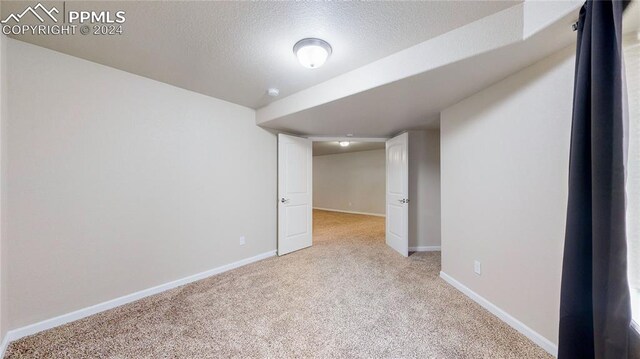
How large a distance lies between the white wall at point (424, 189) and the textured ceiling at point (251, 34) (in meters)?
2.22

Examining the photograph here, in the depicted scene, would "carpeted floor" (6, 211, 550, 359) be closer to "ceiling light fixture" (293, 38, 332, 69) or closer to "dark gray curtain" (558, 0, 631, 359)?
"dark gray curtain" (558, 0, 631, 359)

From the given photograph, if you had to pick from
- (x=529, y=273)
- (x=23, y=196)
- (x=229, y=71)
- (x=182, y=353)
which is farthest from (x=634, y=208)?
(x=23, y=196)

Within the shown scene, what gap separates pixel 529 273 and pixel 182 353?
8.45 ft

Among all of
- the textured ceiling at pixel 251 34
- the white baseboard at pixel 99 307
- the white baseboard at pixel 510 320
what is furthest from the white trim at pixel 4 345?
the white baseboard at pixel 510 320

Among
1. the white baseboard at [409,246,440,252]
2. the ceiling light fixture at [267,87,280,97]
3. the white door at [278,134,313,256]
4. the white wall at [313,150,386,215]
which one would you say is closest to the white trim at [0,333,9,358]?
the white door at [278,134,313,256]

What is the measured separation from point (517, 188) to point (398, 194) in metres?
1.93

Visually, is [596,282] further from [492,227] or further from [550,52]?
[550,52]

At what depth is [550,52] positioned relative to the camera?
1.50 metres

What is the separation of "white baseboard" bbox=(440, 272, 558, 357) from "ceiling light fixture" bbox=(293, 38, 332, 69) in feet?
8.41

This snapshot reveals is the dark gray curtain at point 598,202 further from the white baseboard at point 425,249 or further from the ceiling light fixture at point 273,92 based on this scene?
the white baseboard at point 425,249

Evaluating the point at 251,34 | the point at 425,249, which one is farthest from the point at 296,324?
the point at 425,249

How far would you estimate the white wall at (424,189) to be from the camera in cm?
374

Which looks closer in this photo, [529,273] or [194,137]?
[529,273]

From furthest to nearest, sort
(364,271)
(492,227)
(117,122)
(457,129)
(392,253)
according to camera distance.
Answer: (392,253) < (364,271) < (457,129) < (117,122) < (492,227)
